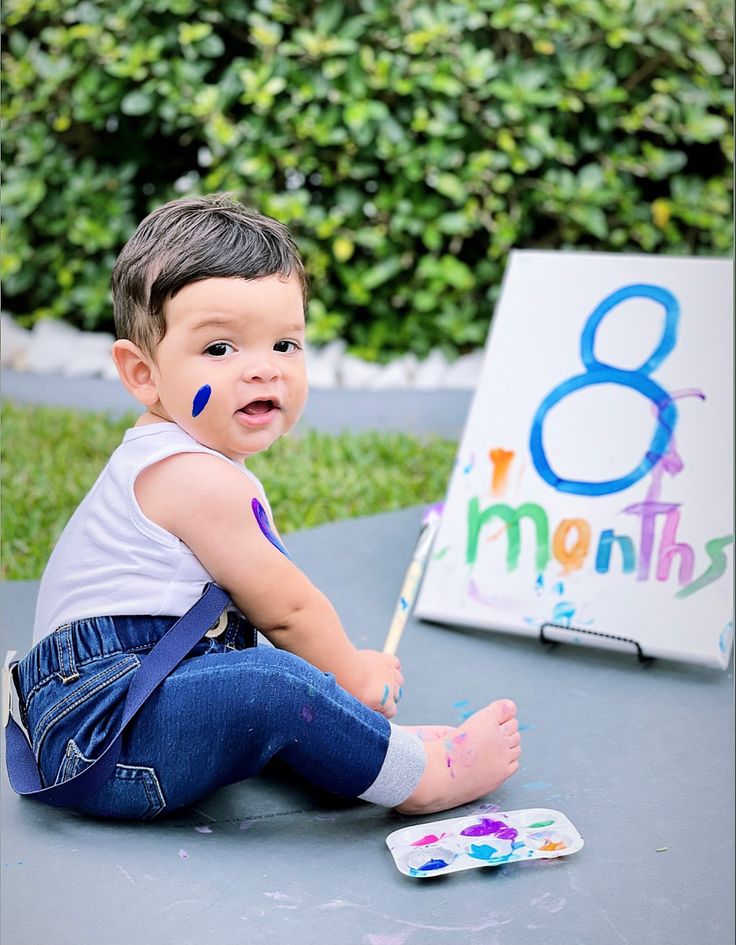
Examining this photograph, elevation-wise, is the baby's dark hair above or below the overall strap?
above

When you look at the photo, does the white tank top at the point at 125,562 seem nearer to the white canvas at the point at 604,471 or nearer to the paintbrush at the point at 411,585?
the paintbrush at the point at 411,585

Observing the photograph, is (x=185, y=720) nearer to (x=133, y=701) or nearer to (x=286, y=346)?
(x=133, y=701)

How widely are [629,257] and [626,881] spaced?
1167 mm

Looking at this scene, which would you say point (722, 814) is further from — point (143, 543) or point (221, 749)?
point (143, 543)

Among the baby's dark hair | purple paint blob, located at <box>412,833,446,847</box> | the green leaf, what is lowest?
purple paint blob, located at <box>412,833,446,847</box>

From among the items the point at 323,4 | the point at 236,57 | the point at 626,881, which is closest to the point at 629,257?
the point at 626,881

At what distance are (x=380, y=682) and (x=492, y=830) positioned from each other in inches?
9.6

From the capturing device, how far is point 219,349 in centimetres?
137

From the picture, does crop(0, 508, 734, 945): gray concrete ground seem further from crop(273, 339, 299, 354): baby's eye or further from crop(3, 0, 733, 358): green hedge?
crop(3, 0, 733, 358): green hedge

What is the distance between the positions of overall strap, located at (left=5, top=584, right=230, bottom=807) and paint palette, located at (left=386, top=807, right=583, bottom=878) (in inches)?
12.1

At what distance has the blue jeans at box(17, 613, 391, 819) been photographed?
129 cm

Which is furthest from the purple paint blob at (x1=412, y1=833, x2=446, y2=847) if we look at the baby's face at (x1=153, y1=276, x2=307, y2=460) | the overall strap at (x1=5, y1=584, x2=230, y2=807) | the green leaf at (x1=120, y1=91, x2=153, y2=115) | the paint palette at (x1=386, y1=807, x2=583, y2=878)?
the green leaf at (x1=120, y1=91, x2=153, y2=115)

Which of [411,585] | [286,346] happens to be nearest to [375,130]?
[411,585]

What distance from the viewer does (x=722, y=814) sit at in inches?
56.0
